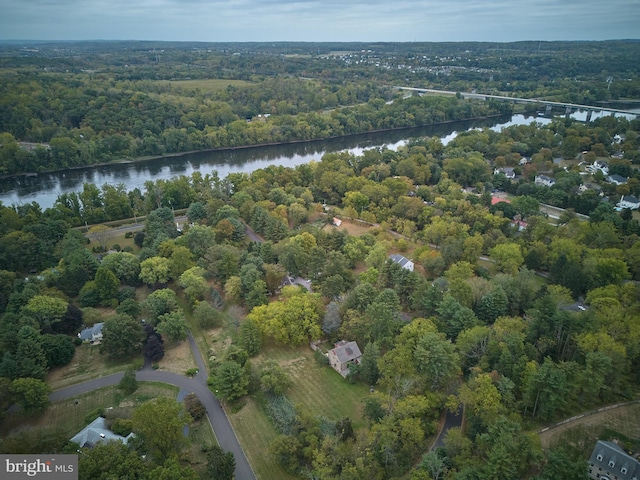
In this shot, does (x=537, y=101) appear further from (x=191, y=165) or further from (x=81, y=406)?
(x=81, y=406)

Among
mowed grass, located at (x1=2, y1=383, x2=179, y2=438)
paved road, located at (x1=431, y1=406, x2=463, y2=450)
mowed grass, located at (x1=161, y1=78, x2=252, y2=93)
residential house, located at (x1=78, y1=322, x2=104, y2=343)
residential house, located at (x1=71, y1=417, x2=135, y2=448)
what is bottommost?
mowed grass, located at (x1=2, y1=383, x2=179, y2=438)

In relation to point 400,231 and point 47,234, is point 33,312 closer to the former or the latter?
point 47,234

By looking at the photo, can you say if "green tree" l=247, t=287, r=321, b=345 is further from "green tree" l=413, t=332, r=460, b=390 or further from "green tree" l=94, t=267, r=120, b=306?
"green tree" l=94, t=267, r=120, b=306

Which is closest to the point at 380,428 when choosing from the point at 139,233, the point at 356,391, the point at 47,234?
the point at 356,391

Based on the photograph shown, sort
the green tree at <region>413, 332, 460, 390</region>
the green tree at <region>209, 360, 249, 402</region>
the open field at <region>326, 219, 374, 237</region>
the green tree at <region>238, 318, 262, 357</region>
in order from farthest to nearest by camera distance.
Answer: the open field at <region>326, 219, 374, 237</region> → the green tree at <region>238, 318, 262, 357</region> → the green tree at <region>209, 360, 249, 402</region> → the green tree at <region>413, 332, 460, 390</region>

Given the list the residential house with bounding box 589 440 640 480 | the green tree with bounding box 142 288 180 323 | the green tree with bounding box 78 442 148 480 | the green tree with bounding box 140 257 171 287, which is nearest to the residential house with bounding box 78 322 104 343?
the green tree with bounding box 142 288 180 323

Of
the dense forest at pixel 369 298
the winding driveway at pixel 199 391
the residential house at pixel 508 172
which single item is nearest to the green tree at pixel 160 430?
the dense forest at pixel 369 298

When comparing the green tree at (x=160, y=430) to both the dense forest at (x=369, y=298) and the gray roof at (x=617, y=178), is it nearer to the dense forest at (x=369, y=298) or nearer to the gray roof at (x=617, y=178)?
the dense forest at (x=369, y=298)

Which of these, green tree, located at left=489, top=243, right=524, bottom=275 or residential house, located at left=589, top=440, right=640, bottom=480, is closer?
residential house, located at left=589, top=440, right=640, bottom=480

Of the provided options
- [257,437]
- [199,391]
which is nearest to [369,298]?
[257,437]
